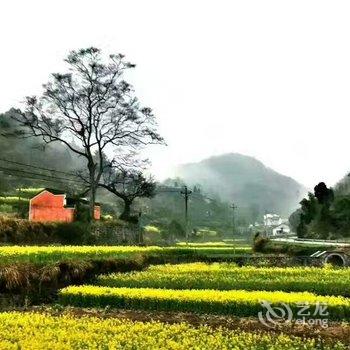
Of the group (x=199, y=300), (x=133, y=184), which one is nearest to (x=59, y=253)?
(x=199, y=300)

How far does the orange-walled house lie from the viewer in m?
52.2

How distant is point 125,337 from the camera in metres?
13.3

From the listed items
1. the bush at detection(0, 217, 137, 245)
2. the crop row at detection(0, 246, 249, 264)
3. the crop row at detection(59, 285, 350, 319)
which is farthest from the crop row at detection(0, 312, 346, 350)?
the bush at detection(0, 217, 137, 245)

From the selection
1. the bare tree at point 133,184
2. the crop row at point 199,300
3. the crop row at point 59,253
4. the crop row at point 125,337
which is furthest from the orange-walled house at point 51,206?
the crop row at point 125,337

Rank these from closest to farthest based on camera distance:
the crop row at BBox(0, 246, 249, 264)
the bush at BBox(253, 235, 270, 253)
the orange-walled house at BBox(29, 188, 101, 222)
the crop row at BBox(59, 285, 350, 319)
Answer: the crop row at BBox(59, 285, 350, 319)
the crop row at BBox(0, 246, 249, 264)
the orange-walled house at BBox(29, 188, 101, 222)
the bush at BBox(253, 235, 270, 253)

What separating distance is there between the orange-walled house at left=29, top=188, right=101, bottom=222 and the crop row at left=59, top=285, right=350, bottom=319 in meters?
32.7

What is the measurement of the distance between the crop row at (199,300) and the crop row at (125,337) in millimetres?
2690

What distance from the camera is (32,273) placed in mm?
21188

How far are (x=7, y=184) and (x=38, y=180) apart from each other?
15271 millimetres

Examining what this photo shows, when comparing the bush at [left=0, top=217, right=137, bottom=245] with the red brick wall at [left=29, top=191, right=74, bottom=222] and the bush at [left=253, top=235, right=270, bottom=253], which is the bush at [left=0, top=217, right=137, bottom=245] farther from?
the bush at [left=253, top=235, right=270, bottom=253]

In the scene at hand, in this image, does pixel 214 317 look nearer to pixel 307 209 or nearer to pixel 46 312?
pixel 46 312

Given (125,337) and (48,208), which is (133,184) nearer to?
(48,208)

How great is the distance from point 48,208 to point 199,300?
3790 cm

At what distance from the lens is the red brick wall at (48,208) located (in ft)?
172
